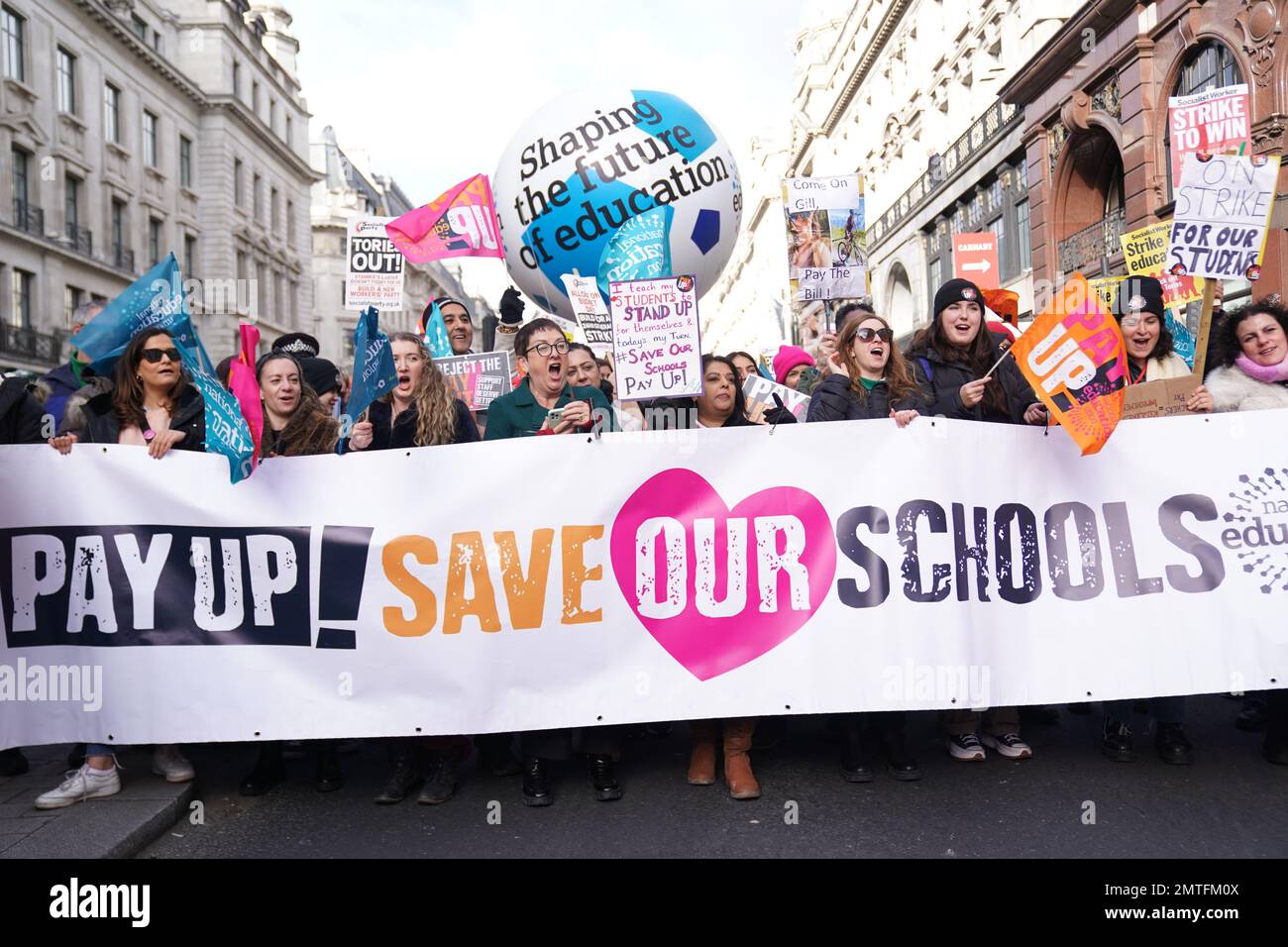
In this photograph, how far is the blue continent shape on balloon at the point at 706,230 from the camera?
6504 mm

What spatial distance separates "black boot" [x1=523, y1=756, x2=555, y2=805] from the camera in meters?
4.36

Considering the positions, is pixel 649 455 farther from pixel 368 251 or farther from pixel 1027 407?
pixel 368 251

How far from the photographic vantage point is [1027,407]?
4715mm

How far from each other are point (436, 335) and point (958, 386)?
→ 4.60 m

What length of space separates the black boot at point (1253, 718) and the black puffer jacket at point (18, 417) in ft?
18.5

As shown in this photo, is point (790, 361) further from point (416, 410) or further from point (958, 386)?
point (416, 410)

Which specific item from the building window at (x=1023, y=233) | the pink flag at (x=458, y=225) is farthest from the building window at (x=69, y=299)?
the pink flag at (x=458, y=225)

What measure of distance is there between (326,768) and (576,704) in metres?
1.19

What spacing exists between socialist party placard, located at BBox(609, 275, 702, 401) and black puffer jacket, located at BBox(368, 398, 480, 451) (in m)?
0.82

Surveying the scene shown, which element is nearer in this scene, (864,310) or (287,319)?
(864,310)

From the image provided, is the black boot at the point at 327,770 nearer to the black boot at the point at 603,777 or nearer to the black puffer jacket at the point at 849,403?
the black boot at the point at 603,777

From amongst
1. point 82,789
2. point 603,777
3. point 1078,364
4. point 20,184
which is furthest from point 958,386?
point 20,184
